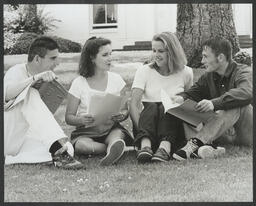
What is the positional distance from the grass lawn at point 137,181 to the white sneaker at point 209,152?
0.04 metres

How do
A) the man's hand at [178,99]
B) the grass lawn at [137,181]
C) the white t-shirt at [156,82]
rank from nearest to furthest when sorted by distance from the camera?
the grass lawn at [137,181] < the man's hand at [178,99] < the white t-shirt at [156,82]

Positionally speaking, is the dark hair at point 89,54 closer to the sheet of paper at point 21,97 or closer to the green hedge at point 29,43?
the green hedge at point 29,43

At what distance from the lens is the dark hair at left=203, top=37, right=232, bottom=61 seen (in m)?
3.39

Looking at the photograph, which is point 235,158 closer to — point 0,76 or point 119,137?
point 119,137

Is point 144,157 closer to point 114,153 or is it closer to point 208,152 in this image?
point 114,153

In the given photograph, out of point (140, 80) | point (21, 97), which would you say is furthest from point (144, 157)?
point (21, 97)

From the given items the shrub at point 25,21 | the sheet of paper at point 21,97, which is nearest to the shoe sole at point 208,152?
the sheet of paper at point 21,97

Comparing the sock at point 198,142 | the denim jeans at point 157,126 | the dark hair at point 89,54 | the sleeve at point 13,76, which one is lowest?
the sock at point 198,142

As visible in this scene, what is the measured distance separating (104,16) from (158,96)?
0.61 m

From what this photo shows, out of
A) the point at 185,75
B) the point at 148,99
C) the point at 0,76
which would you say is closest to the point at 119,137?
the point at 148,99

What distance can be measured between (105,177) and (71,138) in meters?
0.59

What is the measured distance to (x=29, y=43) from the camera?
3557 millimetres

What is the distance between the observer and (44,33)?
364cm

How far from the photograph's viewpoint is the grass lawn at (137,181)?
2.76 metres
